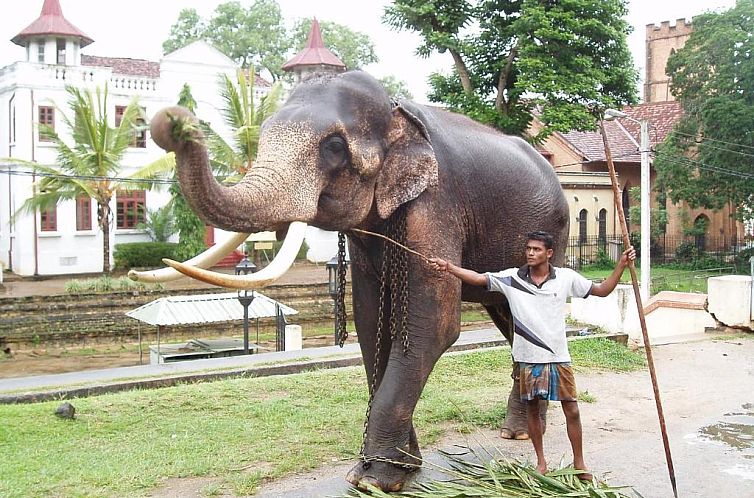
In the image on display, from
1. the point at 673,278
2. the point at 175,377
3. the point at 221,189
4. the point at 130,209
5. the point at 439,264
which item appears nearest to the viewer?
the point at 221,189

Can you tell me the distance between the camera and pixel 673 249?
3416cm

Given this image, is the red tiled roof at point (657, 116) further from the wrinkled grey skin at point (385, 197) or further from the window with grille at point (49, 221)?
the wrinkled grey skin at point (385, 197)

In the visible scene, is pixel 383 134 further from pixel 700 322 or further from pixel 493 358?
pixel 700 322

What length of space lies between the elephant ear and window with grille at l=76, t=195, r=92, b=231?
26.6 meters

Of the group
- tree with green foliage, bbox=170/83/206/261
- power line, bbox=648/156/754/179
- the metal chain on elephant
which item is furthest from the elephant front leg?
power line, bbox=648/156/754/179

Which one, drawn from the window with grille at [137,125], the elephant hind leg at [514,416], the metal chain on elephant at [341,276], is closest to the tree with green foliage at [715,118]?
the window with grille at [137,125]

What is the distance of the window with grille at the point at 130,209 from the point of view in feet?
99.6

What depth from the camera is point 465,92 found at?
23641mm

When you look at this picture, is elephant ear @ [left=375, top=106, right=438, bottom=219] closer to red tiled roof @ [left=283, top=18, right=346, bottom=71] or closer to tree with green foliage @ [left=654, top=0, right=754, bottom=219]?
tree with green foliage @ [left=654, top=0, right=754, bottom=219]

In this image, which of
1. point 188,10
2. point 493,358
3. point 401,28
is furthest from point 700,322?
point 188,10

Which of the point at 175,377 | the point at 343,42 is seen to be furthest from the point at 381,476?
the point at 343,42

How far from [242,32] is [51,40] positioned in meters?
19.6

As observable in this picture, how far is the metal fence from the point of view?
105ft

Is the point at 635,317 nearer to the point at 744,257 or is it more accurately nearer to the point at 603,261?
the point at 744,257
